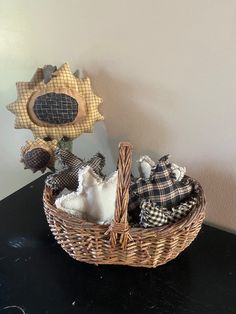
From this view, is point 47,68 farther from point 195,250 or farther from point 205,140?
point 195,250

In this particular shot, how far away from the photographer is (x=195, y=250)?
803mm

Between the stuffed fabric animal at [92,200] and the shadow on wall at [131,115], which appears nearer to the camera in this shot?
the stuffed fabric animal at [92,200]

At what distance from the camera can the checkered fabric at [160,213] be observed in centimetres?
68

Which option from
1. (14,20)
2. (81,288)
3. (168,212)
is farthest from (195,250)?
(14,20)

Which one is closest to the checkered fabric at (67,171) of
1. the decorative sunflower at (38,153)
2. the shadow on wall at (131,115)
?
the decorative sunflower at (38,153)

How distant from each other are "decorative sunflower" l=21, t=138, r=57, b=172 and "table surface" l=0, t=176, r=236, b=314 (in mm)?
167

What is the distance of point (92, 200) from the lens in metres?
0.73

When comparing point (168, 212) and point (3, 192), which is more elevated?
point (168, 212)

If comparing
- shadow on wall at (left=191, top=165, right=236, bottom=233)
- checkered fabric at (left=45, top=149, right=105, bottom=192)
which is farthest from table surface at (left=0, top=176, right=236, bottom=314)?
checkered fabric at (left=45, top=149, right=105, bottom=192)

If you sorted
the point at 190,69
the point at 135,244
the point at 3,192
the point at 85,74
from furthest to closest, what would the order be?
the point at 3,192, the point at 85,74, the point at 190,69, the point at 135,244

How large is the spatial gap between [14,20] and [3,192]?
624 millimetres

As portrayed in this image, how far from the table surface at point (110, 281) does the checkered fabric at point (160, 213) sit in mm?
128

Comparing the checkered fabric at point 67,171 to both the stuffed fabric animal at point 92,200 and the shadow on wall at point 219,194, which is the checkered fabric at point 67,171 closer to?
the stuffed fabric animal at point 92,200

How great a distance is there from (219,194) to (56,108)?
1.45ft
